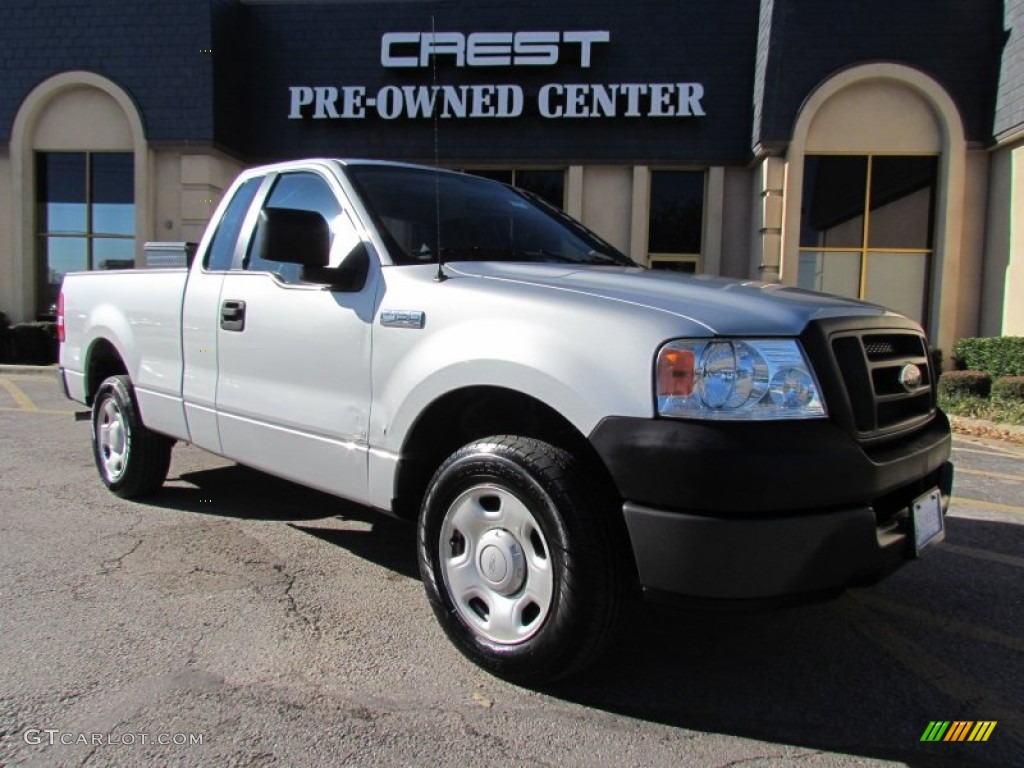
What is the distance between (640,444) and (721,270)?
1432 centimetres

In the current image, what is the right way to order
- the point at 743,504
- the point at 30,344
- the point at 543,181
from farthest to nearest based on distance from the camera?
the point at 543,181 → the point at 30,344 → the point at 743,504

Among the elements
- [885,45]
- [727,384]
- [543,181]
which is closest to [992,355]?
[885,45]

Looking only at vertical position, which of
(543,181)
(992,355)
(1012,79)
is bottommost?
(992,355)

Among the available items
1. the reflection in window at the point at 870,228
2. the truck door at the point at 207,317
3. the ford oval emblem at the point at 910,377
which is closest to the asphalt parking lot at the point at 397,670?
the truck door at the point at 207,317

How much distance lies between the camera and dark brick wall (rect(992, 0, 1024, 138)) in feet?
41.2

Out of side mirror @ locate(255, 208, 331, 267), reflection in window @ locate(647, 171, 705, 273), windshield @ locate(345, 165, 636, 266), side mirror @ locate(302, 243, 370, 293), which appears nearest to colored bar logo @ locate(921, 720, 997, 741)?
windshield @ locate(345, 165, 636, 266)

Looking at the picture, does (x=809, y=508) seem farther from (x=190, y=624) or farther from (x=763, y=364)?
(x=190, y=624)

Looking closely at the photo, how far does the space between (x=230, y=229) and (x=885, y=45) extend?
13.6m

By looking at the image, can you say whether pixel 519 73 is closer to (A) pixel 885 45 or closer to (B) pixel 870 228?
(A) pixel 885 45

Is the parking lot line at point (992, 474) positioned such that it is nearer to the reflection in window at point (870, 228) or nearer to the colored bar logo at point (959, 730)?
the colored bar logo at point (959, 730)

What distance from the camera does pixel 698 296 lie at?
269 centimetres

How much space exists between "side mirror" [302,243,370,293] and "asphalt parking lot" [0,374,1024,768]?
1.41 m

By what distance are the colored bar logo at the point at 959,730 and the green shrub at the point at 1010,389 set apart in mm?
8844

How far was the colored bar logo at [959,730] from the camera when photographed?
8.09 feet
